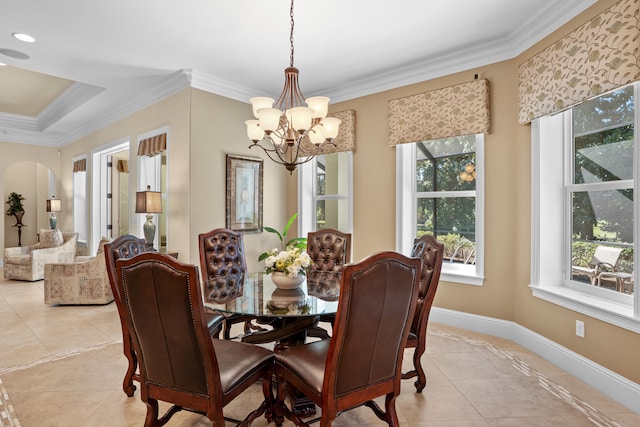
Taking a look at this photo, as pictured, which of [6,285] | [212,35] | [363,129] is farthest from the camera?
[6,285]

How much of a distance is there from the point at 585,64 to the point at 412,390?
8.50 ft

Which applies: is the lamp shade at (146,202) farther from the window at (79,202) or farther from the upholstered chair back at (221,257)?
the window at (79,202)

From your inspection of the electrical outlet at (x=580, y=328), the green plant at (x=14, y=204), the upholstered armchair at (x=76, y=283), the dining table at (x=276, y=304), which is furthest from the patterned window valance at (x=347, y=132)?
the green plant at (x=14, y=204)

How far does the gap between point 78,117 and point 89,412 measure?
5527 mm

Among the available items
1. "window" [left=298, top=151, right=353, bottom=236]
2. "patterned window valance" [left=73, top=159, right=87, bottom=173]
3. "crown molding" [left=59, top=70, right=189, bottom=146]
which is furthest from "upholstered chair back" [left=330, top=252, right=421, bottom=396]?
"patterned window valance" [left=73, top=159, right=87, bottom=173]

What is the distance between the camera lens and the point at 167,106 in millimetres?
4531

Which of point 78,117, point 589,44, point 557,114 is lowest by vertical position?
point 557,114

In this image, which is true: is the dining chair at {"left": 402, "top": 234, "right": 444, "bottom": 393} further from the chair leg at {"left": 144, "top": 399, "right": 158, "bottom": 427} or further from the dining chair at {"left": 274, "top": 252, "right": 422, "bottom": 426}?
the chair leg at {"left": 144, "top": 399, "right": 158, "bottom": 427}

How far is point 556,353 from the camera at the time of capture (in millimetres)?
2877

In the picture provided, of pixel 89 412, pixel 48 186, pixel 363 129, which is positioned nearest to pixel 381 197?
pixel 363 129

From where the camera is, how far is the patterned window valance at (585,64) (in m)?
2.21

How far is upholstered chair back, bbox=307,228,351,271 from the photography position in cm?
339

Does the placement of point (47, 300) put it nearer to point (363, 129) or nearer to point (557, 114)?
point (363, 129)

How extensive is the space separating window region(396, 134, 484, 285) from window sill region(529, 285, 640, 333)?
2.26 feet
